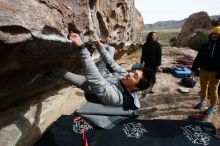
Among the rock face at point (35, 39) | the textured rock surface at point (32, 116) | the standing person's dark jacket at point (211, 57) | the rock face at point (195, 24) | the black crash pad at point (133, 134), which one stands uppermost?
the rock face at point (35, 39)

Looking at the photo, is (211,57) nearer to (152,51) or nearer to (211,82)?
(211,82)

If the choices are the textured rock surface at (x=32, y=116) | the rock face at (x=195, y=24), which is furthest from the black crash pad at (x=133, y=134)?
the rock face at (x=195, y=24)

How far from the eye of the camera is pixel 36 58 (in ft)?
14.0

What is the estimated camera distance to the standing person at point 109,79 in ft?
13.1

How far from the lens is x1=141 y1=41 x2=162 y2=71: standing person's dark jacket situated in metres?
8.48

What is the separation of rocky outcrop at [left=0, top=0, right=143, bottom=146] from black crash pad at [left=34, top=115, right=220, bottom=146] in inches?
11.8

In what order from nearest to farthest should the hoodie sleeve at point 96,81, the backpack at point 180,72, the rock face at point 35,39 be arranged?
the rock face at point 35,39 < the hoodie sleeve at point 96,81 < the backpack at point 180,72

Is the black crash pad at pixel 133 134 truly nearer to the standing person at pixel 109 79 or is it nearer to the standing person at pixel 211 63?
the standing person at pixel 109 79

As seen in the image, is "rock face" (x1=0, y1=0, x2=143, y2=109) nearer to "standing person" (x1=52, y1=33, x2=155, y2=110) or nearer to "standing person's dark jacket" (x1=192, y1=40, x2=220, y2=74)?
"standing person" (x1=52, y1=33, x2=155, y2=110)

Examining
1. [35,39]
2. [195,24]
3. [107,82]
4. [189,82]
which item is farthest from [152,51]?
[195,24]

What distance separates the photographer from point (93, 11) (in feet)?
18.6

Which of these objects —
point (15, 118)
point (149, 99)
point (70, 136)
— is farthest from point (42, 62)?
point (149, 99)

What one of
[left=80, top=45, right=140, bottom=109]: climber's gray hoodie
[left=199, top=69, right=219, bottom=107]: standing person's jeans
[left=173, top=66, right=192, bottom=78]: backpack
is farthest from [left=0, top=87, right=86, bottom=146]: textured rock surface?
[left=173, top=66, right=192, bottom=78]: backpack

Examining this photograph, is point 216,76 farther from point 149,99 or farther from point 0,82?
point 0,82
